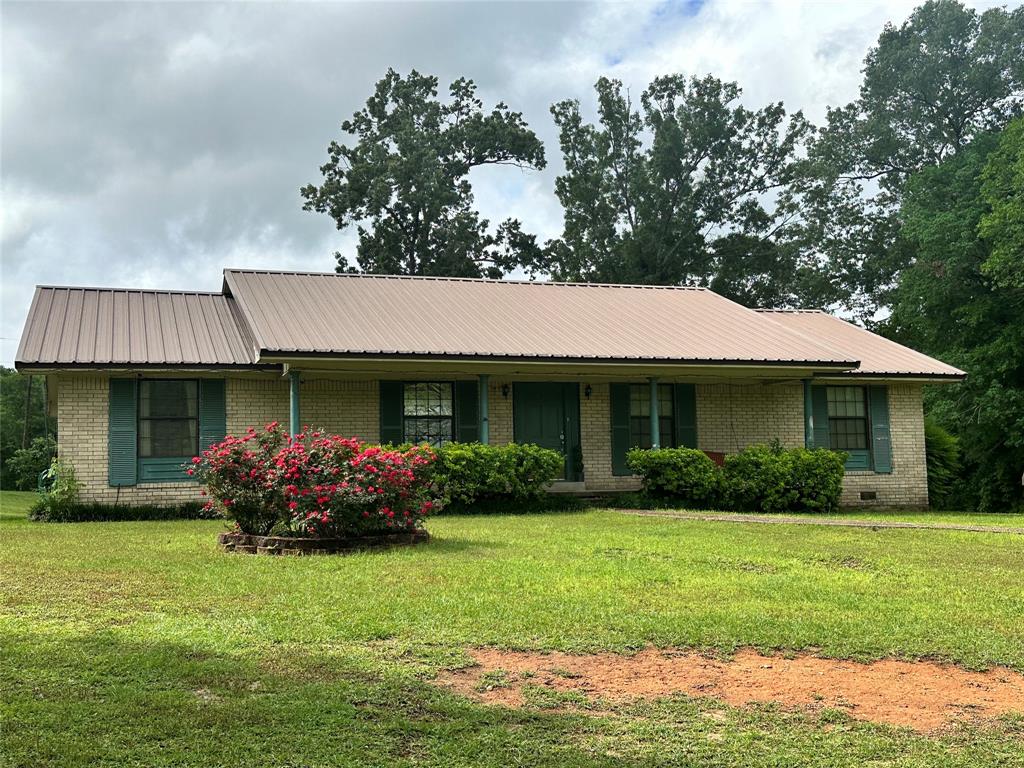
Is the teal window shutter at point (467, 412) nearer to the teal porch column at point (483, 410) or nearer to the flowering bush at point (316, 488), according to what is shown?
the teal porch column at point (483, 410)

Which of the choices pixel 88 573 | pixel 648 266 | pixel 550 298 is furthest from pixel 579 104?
pixel 88 573

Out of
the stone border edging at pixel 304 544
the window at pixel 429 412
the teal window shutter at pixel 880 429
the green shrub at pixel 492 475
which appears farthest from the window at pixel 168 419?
the teal window shutter at pixel 880 429

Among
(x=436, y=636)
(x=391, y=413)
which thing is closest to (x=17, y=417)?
(x=391, y=413)

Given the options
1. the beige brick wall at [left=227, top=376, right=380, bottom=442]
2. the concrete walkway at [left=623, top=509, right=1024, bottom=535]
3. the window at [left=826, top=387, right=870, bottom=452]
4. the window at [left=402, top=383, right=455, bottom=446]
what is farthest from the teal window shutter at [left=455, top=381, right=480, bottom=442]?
the window at [left=826, top=387, right=870, bottom=452]

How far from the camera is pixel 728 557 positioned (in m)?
9.66

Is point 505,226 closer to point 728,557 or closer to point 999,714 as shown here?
point 728,557

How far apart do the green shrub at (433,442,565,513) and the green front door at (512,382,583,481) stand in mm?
2533

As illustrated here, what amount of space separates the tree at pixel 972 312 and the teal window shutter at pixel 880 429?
6.03 m

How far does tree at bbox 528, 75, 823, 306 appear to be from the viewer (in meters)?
39.2

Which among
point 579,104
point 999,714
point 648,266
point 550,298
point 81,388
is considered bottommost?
point 999,714

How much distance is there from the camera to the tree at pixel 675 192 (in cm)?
3919

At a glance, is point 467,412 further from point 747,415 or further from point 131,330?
point 131,330

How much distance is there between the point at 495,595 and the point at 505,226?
33.4 metres

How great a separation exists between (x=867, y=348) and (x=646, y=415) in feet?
20.3
